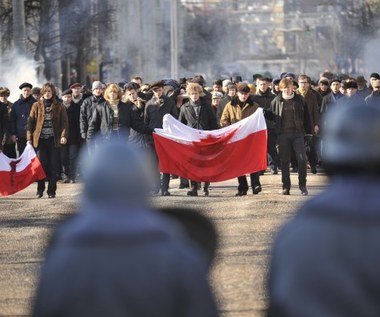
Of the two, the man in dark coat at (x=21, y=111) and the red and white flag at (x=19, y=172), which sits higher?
the man in dark coat at (x=21, y=111)

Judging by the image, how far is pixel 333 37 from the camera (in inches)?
5576

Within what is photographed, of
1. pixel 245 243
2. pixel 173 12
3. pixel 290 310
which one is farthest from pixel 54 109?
pixel 173 12

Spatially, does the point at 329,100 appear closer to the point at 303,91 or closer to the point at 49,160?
the point at 303,91

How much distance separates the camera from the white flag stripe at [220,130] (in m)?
20.2

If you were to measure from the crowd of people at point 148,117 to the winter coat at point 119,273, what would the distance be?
44.9 feet

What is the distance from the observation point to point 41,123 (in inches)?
813

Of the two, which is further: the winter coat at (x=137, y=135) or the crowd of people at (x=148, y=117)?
the winter coat at (x=137, y=135)

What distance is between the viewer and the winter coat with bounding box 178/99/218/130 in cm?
2038

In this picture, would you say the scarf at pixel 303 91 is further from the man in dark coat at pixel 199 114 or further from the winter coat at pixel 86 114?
the winter coat at pixel 86 114

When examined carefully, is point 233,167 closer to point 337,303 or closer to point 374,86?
point 374,86

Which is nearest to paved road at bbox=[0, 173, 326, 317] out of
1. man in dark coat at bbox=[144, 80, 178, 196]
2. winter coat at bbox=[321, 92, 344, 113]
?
man in dark coat at bbox=[144, 80, 178, 196]

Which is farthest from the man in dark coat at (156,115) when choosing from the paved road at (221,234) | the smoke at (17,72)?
the smoke at (17,72)

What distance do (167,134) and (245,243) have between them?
631cm

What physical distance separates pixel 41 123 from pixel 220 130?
2385 mm
